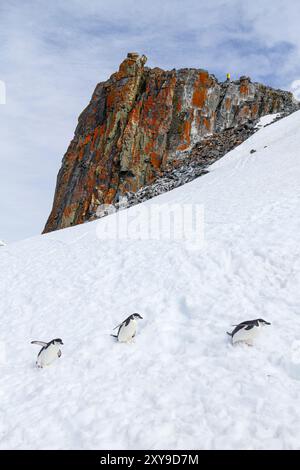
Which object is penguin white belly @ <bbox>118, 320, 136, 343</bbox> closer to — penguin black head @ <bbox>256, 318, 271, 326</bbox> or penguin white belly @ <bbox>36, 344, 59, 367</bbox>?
penguin white belly @ <bbox>36, 344, 59, 367</bbox>

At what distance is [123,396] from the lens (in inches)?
267

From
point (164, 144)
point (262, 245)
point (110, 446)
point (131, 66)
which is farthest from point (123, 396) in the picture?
point (131, 66)

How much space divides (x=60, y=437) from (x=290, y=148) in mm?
Answer: 26323

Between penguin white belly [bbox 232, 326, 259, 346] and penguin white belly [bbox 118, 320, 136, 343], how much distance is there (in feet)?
7.89

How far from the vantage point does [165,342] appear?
27.7 ft

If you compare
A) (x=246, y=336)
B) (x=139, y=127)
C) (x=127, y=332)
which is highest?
(x=139, y=127)

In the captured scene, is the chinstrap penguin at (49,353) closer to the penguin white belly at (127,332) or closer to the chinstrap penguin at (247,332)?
the penguin white belly at (127,332)

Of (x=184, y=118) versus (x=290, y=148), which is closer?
(x=290, y=148)

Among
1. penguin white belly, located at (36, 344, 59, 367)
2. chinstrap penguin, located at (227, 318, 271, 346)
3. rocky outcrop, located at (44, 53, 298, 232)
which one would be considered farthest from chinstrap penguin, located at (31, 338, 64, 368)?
rocky outcrop, located at (44, 53, 298, 232)

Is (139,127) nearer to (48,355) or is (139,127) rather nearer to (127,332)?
(127,332)

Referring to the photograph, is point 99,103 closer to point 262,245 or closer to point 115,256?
point 115,256

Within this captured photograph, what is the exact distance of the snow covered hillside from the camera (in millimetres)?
5863

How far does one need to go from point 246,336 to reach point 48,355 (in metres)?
4.52

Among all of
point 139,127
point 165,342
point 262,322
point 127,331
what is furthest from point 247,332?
point 139,127
